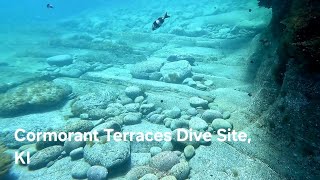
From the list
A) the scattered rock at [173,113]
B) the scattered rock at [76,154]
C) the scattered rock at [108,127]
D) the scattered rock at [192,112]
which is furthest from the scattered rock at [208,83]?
the scattered rock at [76,154]

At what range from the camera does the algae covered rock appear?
11479mm

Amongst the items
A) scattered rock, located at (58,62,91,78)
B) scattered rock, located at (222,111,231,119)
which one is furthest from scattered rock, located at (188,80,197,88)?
scattered rock, located at (58,62,91,78)

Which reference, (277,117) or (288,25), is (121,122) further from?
(288,25)

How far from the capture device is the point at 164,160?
6.93 metres

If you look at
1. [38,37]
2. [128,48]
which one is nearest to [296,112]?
[128,48]

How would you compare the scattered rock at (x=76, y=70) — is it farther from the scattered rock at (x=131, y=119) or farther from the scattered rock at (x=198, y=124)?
the scattered rock at (x=198, y=124)

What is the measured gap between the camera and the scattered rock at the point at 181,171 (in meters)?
6.45

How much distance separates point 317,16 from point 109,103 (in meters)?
8.56

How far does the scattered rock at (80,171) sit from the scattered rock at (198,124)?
129 inches

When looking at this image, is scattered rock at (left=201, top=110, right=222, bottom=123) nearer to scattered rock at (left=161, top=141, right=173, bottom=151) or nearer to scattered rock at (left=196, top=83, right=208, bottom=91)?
scattered rock at (left=161, top=141, right=173, bottom=151)

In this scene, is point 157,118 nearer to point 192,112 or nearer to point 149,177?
point 192,112

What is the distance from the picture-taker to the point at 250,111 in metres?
7.93

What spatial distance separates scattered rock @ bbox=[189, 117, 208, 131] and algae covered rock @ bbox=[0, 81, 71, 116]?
22.4 ft

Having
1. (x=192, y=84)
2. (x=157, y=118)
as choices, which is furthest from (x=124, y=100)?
(x=192, y=84)
